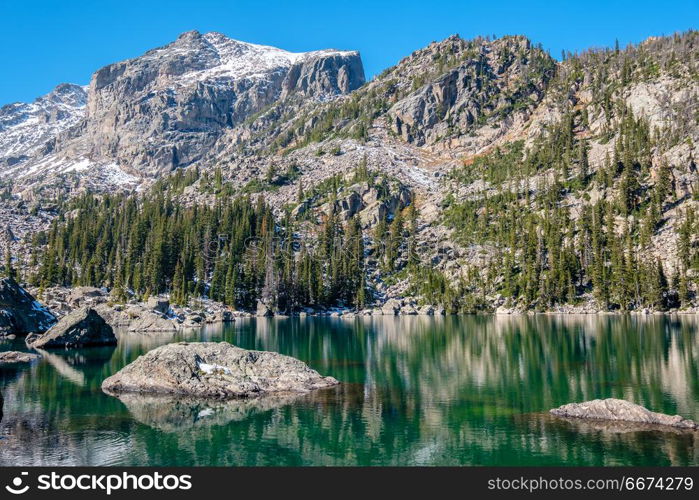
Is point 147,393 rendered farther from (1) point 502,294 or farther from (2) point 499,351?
(1) point 502,294

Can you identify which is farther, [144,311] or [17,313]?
[144,311]

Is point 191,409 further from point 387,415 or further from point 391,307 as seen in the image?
point 391,307

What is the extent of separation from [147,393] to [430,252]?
153 metres

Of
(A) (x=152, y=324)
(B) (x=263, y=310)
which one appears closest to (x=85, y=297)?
(A) (x=152, y=324)

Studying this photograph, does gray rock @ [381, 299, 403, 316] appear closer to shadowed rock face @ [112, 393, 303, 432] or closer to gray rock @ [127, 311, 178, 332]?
gray rock @ [127, 311, 178, 332]

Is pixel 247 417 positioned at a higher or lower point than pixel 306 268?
lower

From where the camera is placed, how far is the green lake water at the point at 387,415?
27.2 metres

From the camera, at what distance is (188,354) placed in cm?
4525

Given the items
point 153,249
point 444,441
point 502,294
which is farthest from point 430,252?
point 444,441

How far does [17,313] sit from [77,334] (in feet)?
58.8

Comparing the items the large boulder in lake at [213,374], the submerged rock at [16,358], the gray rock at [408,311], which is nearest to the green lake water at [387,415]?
the submerged rock at [16,358]

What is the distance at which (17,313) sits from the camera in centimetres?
8619

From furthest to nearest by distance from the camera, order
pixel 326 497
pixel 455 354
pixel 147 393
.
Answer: pixel 455 354
pixel 147 393
pixel 326 497

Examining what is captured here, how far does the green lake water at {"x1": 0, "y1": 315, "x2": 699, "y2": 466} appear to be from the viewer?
27203 mm
